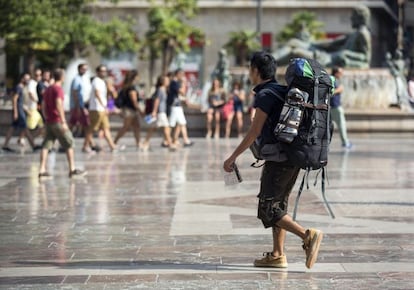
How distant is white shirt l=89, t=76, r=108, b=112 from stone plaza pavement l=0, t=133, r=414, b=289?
2.51 metres

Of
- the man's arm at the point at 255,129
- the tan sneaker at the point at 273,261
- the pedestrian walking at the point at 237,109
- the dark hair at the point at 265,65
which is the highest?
the dark hair at the point at 265,65

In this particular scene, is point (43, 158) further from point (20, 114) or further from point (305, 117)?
point (305, 117)

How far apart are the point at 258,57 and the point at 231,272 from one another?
1.67 meters

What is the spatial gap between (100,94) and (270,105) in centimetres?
1261

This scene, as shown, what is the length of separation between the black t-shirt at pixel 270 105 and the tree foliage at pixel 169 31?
4791 cm

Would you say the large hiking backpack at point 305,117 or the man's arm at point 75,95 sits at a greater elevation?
the large hiking backpack at point 305,117

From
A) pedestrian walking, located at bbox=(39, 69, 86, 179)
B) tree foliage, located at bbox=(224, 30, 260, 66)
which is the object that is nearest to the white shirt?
pedestrian walking, located at bbox=(39, 69, 86, 179)

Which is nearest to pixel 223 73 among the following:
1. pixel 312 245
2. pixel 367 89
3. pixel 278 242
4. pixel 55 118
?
pixel 367 89

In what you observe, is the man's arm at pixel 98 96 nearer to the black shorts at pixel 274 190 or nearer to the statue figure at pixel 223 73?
the black shorts at pixel 274 190

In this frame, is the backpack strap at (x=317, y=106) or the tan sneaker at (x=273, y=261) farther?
the tan sneaker at (x=273, y=261)

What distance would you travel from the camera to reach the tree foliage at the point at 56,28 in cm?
3581

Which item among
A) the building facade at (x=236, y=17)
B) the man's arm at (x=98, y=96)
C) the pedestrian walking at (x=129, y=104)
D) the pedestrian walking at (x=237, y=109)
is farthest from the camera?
the building facade at (x=236, y=17)

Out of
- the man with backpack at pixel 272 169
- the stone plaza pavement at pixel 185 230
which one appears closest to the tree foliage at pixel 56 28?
the stone plaza pavement at pixel 185 230

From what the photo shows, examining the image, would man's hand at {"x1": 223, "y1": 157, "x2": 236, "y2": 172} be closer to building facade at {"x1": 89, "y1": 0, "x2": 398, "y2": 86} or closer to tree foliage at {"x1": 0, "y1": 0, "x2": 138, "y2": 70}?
tree foliage at {"x1": 0, "y1": 0, "x2": 138, "y2": 70}
